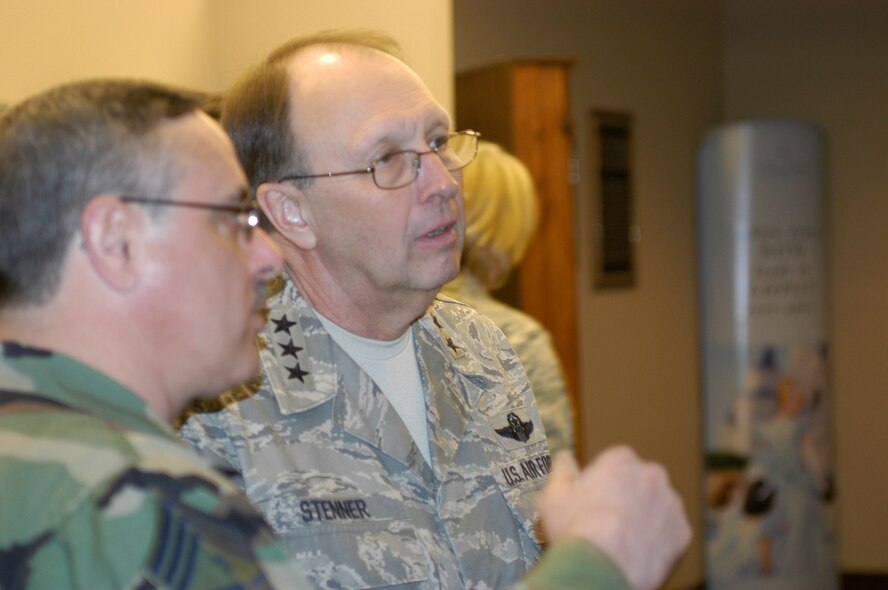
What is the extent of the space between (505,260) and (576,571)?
2.10m

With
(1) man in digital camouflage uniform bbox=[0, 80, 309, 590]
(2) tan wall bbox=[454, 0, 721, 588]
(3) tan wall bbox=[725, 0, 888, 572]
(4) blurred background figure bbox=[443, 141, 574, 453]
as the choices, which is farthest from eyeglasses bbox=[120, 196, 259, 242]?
(3) tan wall bbox=[725, 0, 888, 572]

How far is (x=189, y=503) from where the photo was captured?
0.88 meters

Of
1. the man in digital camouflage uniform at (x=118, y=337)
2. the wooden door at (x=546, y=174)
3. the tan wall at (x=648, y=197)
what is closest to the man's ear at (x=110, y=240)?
the man in digital camouflage uniform at (x=118, y=337)

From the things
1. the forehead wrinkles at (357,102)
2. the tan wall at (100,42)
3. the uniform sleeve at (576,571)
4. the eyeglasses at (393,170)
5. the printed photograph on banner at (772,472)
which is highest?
the tan wall at (100,42)

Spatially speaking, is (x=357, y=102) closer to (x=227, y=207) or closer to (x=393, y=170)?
(x=393, y=170)

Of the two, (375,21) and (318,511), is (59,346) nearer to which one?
(318,511)

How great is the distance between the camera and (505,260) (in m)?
3.04

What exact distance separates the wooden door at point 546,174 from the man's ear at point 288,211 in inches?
93.3

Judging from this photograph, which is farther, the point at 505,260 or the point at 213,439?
the point at 505,260

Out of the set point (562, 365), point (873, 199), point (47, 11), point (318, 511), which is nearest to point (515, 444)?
point (318, 511)

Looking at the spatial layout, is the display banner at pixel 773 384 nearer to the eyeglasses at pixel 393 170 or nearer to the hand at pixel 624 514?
the eyeglasses at pixel 393 170

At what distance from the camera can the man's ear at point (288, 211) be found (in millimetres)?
1626

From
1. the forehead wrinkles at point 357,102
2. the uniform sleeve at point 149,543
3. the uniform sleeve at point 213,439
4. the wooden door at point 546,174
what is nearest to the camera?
the uniform sleeve at point 149,543

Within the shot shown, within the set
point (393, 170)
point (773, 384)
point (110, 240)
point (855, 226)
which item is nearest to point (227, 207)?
point (110, 240)
